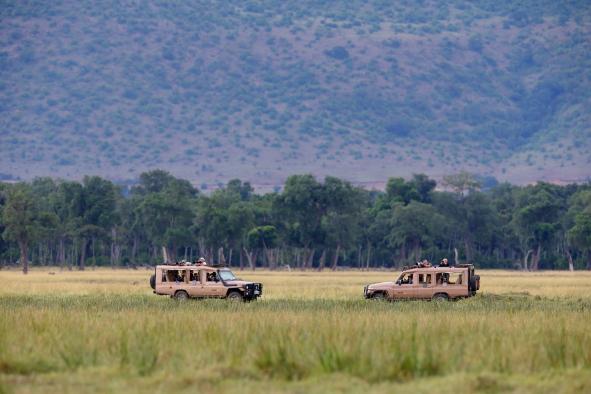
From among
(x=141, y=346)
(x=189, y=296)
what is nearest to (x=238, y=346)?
(x=141, y=346)

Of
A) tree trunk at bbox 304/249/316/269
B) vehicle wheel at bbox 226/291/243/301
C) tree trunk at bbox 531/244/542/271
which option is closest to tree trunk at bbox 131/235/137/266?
tree trunk at bbox 304/249/316/269

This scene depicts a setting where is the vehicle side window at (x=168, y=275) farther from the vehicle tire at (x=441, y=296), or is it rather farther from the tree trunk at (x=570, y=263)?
the tree trunk at (x=570, y=263)

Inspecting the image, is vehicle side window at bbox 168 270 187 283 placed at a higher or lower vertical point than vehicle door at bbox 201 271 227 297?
higher

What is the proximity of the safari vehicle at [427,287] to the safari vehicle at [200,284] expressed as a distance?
4.52 m

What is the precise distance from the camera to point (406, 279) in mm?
51750

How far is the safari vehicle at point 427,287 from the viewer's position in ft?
168

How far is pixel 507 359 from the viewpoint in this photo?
27.8 m

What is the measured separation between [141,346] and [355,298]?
26.0 metres

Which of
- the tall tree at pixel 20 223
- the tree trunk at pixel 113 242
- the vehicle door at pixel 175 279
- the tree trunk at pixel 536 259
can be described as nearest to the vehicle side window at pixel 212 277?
the vehicle door at pixel 175 279

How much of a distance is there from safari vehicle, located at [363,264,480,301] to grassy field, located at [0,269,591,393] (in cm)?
1066

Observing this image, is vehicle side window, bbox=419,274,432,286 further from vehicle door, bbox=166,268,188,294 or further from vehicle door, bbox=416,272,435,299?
vehicle door, bbox=166,268,188,294

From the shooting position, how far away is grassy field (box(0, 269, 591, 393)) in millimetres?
25562

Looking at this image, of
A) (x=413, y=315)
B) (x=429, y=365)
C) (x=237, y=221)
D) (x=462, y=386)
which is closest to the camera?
(x=462, y=386)

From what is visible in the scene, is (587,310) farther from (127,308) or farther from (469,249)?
(469,249)
